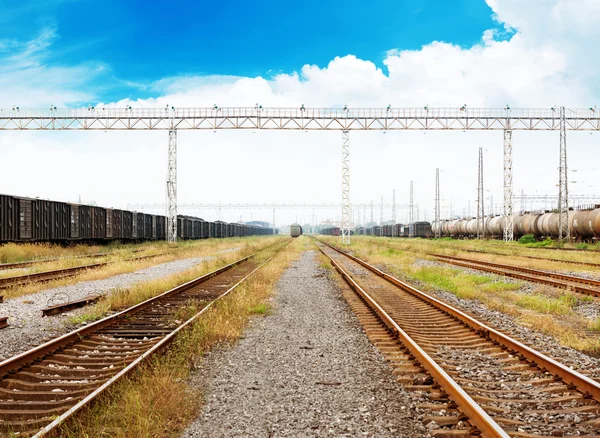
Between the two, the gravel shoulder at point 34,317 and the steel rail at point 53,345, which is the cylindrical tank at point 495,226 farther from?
the steel rail at point 53,345

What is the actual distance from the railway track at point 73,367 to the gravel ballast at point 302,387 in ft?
3.48

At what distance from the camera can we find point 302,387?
5.76 meters

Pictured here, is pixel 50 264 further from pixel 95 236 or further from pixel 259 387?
pixel 259 387

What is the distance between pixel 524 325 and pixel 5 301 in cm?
1185

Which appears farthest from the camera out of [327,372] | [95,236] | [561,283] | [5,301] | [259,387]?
[95,236]

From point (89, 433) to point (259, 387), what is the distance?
207 cm

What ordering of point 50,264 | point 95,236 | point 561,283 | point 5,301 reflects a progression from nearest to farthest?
point 5,301
point 561,283
point 50,264
point 95,236

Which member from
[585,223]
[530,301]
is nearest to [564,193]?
[585,223]

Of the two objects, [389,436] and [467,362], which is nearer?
[389,436]

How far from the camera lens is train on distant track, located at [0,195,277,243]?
24.4m

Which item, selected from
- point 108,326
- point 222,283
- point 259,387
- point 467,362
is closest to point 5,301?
point 108,326

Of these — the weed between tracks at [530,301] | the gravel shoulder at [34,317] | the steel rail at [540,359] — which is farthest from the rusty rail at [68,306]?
the weed between tracks at [530,301]

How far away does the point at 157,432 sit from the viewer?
4.33 meters

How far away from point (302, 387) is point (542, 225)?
39259 mm
